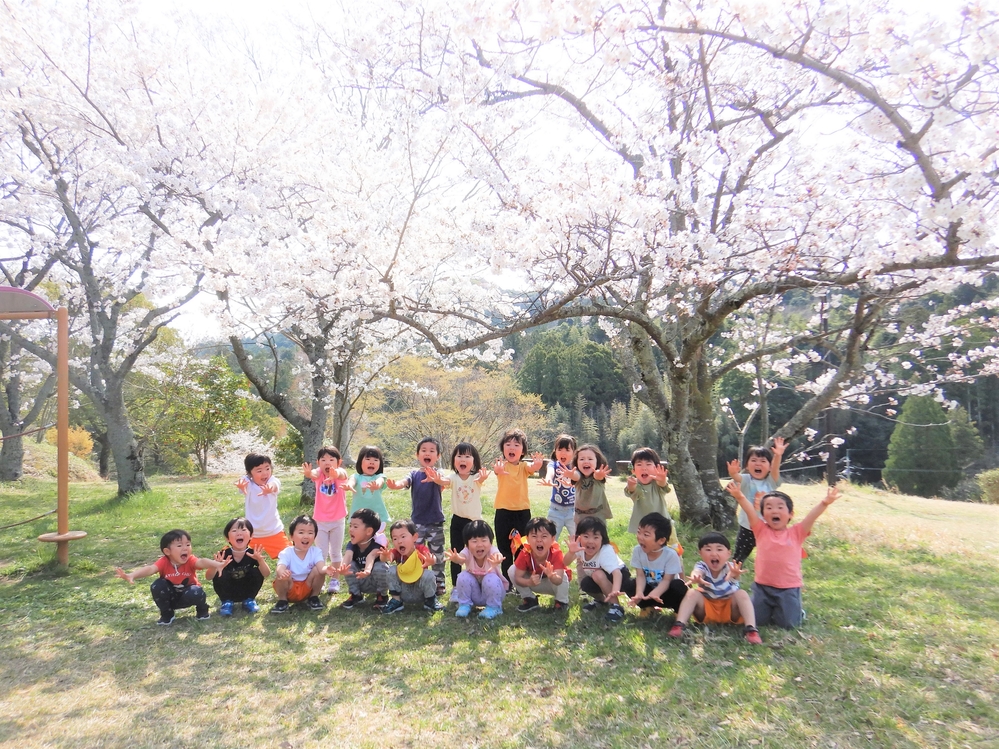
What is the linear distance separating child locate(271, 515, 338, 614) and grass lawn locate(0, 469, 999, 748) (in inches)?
7.2

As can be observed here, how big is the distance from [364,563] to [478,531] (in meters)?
0.91

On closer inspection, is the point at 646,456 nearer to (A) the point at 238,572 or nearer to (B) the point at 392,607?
(B) the point at 392,607

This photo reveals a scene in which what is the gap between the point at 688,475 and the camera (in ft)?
22.5

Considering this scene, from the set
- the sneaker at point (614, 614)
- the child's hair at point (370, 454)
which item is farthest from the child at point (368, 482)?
the sneaker at point (614, 614)

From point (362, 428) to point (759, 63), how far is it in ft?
58.5

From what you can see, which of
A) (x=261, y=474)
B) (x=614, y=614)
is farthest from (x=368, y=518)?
(x=614, y=614)

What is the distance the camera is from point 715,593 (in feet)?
12.6

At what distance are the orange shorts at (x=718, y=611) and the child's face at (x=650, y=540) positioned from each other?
1.38ft

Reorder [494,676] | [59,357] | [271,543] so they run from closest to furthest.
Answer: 1. [494,676]
2. [271,543]
3. [59,357]

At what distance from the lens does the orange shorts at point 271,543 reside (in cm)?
502

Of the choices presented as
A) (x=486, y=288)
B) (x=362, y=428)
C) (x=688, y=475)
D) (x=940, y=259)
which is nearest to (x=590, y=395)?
(x=362, y=428)

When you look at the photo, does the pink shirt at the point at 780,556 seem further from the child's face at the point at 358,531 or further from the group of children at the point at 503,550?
the child's face at the point at 358,531

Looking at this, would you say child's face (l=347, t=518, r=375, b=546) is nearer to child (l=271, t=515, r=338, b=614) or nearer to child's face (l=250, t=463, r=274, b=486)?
child (l=271, t=515, r=338, b=614)

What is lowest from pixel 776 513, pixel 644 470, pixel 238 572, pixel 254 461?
pixel 238 572
